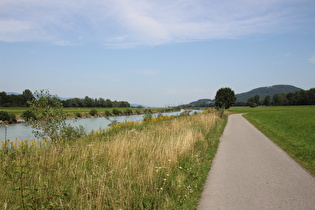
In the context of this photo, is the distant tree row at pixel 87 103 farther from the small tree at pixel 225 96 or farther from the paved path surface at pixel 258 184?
the paved path surface at pixel 258 184

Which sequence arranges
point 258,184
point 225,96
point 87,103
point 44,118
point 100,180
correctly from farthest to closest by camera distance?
1. point 87,103
2. point 225,96
3. point 44,118
4. point 258,184
5. point 100,180

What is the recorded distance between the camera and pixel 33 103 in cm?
1105

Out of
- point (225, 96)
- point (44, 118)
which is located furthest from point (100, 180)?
point (225, 96)

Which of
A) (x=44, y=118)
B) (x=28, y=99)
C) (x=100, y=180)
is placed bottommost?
(x=100, y=180)

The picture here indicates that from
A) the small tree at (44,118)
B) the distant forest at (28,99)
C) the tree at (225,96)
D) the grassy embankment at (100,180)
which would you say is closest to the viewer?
the grassy embankment at (100,180)

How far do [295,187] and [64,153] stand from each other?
619cm

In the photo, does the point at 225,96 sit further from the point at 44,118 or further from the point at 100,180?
the point at 100,180

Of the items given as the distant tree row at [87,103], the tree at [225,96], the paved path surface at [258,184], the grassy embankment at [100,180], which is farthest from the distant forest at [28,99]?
the tree at [225,96]

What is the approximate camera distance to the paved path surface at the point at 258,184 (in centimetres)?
414

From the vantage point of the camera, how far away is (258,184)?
518 cm

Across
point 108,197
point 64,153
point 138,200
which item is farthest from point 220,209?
point 64,153

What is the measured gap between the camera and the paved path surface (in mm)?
4141

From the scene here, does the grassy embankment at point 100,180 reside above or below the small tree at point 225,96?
below

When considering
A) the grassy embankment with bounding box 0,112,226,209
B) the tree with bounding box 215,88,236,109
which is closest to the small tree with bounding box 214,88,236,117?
the tree with bounding box 215,88,236,109
